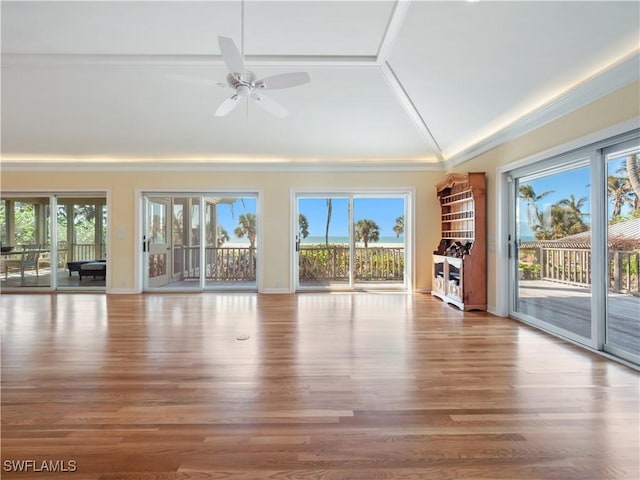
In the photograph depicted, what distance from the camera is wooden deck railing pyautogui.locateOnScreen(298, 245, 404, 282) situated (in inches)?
263

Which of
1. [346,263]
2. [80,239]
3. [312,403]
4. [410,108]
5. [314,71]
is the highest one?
[314,71]

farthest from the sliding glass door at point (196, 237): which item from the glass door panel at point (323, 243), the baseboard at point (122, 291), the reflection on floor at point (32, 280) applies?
the reflection on floor at point (32, 280)

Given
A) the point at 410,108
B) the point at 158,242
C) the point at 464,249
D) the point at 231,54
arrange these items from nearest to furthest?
the point at 231,54
the point at 410,108
the point at 464,249
the point at 158,242

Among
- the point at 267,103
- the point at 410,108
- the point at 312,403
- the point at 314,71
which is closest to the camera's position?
the point at 312,403

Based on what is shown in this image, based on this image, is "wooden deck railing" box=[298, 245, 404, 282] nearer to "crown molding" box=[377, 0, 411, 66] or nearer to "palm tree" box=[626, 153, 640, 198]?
"crown molding" box=[377, 0, 411, 66]

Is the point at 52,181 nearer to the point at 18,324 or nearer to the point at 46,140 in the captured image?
the point at 46,140

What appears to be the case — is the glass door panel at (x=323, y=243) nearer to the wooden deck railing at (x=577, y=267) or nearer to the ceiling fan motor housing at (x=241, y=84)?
the wooden deck railing at (x=577, y=267)

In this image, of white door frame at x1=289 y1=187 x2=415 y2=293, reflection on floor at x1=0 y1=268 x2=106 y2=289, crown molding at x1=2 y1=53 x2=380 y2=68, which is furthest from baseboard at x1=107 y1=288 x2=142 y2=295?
crown molding at x1=2 y1=53 x2=380 y2=68

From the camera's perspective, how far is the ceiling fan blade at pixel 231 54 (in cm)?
239

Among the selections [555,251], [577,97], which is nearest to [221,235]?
[555,251]

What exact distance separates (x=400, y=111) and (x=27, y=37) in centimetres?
467

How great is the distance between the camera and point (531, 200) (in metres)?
4.24

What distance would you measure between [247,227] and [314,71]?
3449mm

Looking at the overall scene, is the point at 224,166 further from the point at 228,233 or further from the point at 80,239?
the point at 80,239
